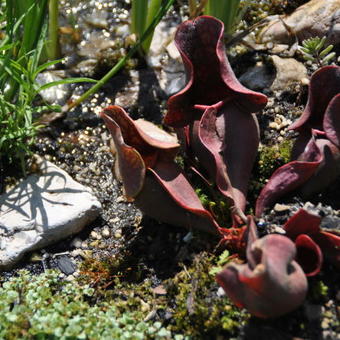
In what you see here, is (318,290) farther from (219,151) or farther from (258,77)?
(258,77)

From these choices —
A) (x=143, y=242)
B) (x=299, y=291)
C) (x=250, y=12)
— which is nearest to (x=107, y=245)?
(x=143, y=242)

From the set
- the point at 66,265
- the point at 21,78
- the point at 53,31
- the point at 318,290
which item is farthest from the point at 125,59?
the point at 318,290

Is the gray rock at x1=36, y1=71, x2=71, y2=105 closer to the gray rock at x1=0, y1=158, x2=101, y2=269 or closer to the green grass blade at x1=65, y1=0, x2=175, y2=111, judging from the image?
the green grass blade at x1=65, y1=0, x2=175, y2=111

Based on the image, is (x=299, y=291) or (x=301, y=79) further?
(x=301, y=79)

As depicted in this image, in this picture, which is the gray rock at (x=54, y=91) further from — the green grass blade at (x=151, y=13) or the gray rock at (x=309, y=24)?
the gray rock at (x=309, y=24)

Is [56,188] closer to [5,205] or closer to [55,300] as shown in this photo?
[5,205]

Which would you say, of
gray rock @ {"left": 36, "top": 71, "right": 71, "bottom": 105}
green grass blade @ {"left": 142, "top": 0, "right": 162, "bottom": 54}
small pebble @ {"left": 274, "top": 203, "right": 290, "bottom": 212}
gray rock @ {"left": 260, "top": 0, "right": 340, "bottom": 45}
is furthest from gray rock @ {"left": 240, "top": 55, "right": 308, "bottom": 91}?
gray rock @ {"left": 36, "top": 71, "right": 71, "bottom": 105}
